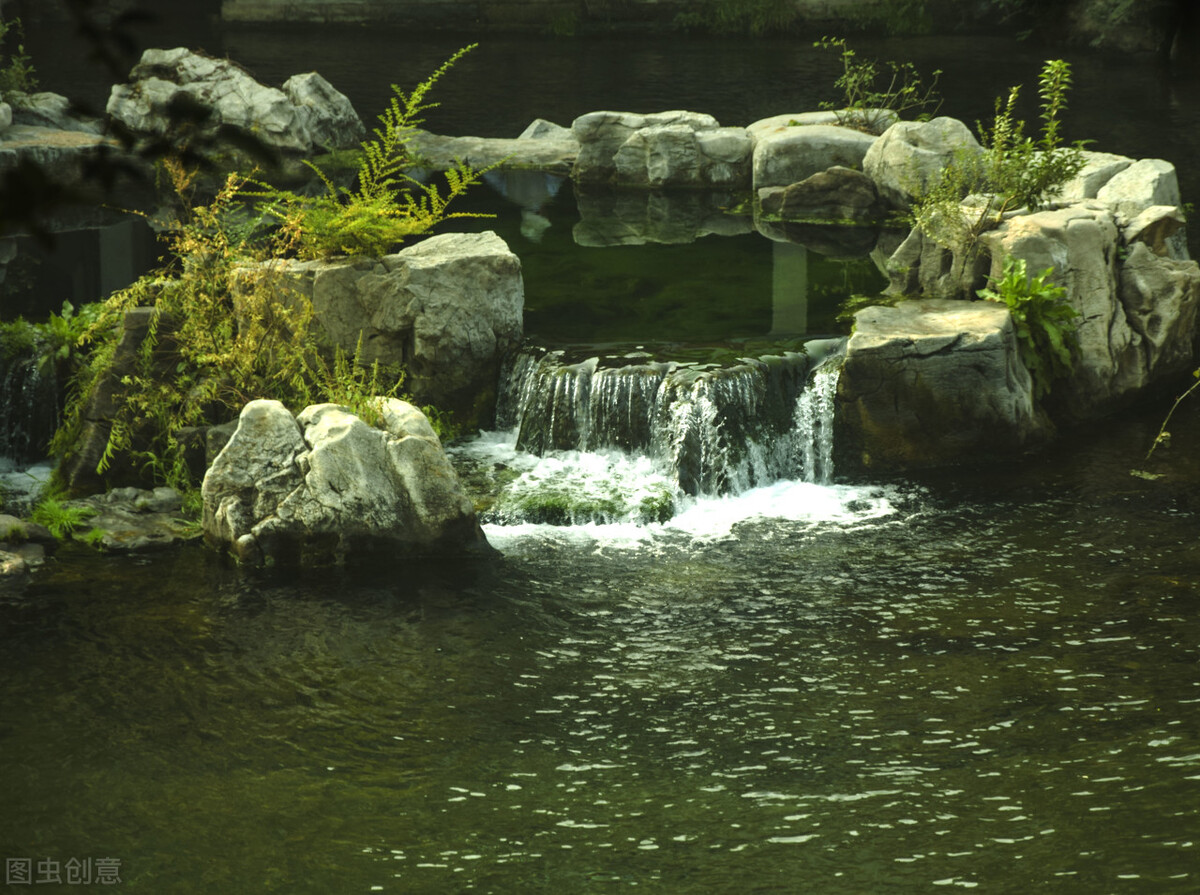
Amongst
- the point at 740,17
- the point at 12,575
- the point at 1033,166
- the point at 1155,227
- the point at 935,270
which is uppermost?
the point at 740,17

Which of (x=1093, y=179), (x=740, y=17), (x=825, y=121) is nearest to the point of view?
(x=1093, y=179)

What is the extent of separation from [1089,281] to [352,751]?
7746 mm

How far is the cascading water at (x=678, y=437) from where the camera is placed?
1030cm

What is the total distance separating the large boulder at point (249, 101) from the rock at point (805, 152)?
22.0 ft

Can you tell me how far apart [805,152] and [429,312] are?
7.65 metres

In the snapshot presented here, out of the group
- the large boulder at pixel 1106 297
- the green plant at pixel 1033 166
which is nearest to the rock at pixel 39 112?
the green plant at pixel 1033 166

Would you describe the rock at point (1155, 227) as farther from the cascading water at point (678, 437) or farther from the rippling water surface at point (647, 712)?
the rippling water surface at point (647, 712)

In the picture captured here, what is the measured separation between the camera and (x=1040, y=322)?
36.6ft

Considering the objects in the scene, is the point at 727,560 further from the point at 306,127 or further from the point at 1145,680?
the point at 306,127

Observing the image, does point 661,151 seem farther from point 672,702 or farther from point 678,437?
point 672,702

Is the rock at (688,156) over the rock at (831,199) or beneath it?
over

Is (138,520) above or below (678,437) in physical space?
below

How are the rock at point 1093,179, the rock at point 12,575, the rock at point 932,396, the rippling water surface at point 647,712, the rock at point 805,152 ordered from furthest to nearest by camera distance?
the rock at point 805,152 → the rock at point 1093,179 → the rock at point 932,396 → the rock at point 12,575 → the rippling water surface at point 647,712

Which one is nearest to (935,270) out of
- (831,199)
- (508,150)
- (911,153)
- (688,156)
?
(911,153)
